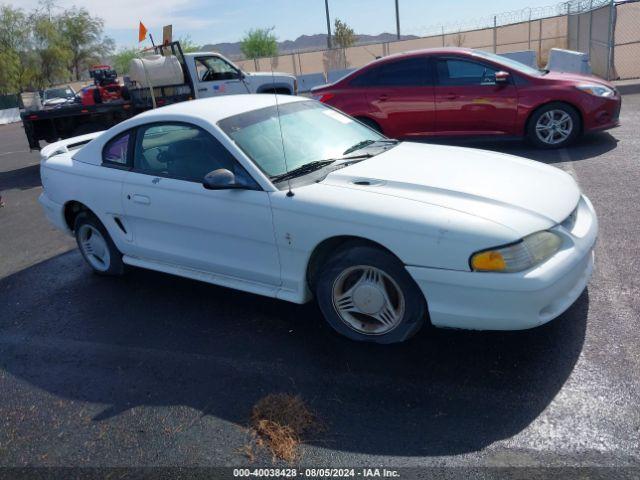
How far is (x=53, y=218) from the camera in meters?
5.53

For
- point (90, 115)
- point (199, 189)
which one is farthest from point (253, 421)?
point (90, 115)

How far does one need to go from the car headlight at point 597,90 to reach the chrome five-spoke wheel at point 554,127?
394mm

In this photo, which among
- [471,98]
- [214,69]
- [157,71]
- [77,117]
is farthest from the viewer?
[214,69]

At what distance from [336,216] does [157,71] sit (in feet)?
37.2

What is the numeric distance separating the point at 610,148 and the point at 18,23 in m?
52.9

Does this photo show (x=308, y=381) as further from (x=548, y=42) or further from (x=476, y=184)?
(x=548, y=42)

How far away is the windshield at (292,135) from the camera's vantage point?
4090mm

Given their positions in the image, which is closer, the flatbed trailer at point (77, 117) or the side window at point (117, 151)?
the side window at point (117, 151)

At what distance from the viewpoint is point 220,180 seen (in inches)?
151

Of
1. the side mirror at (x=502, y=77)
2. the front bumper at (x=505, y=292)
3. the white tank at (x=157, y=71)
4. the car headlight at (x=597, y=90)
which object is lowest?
the front bumper at (x=505, y=292)

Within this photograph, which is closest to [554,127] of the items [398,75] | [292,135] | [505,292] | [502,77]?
[502,77]

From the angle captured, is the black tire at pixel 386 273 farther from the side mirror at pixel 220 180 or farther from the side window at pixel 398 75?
the side window at pixel 398 75

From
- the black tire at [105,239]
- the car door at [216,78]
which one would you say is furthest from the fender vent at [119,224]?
the car door at [216,78]

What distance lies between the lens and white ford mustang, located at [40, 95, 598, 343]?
3.19 metres
